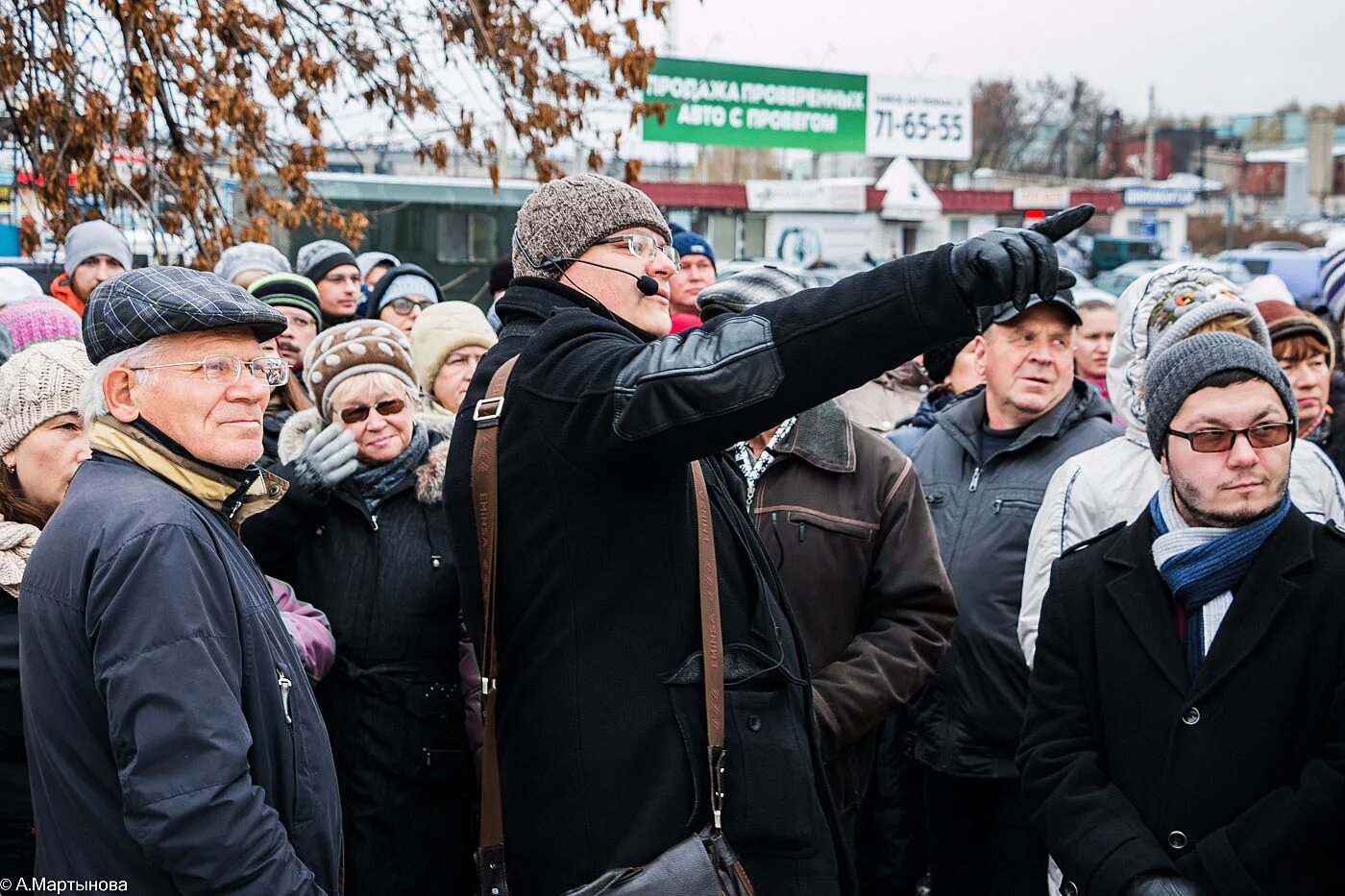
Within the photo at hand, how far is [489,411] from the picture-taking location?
2477 mm

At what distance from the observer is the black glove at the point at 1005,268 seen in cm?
197

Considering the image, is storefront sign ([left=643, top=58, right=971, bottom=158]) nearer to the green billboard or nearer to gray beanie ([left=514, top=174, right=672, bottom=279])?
the green billboard

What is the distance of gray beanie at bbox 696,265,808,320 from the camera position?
12.3 feet

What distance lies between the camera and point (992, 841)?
156 inches

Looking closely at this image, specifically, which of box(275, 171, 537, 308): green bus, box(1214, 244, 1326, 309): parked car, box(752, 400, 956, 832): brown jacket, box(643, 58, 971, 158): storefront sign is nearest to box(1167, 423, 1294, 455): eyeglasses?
box(752, 400, 956, 832): brown jacket

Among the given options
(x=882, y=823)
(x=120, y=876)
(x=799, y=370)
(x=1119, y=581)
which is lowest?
(x=882, y=823)

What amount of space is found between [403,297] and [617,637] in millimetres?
4951

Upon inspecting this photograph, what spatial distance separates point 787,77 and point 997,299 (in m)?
29.9

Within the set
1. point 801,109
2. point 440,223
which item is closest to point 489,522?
point 440,223

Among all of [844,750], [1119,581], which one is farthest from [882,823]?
[1119,581]

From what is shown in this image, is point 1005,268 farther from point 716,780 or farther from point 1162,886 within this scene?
point 1162,886

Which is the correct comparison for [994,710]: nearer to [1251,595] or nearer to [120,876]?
[1251,595]

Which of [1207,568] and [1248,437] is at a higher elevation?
[1248,437]

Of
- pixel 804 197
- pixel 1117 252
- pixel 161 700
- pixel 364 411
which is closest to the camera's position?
pixel 161 700
